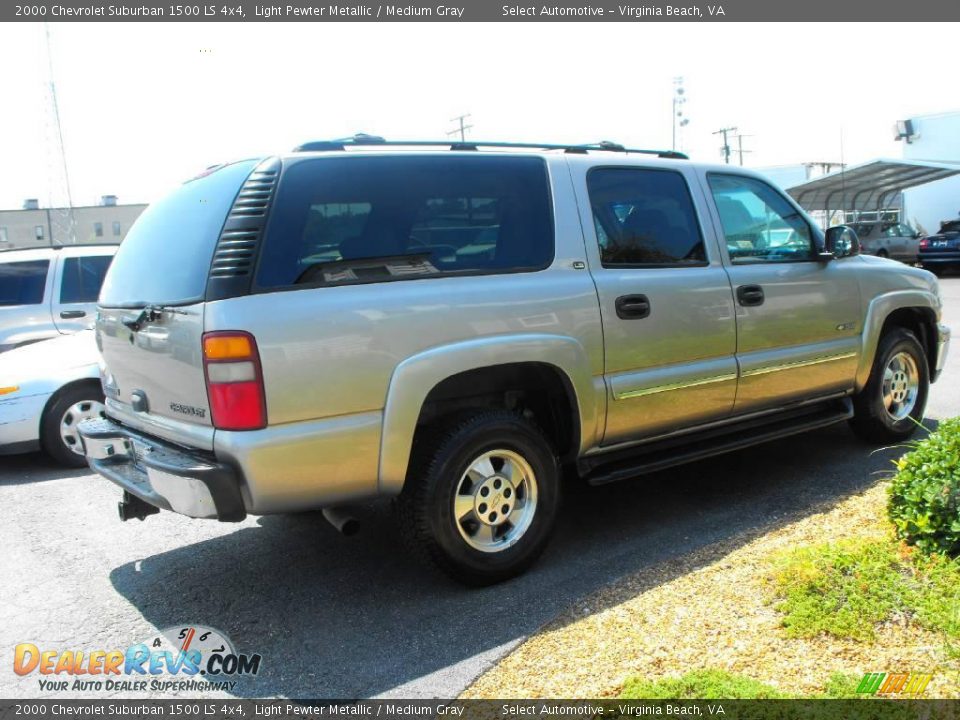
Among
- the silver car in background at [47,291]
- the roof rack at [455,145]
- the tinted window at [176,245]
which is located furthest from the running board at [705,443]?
the silver car in background at [47,291]

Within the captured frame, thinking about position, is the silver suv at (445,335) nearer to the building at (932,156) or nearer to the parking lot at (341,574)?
the parking lot at (341,574)

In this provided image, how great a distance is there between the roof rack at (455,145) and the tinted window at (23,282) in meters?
5.97

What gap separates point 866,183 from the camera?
29938 mm

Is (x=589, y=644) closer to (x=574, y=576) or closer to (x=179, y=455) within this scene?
(x=574, y=576)

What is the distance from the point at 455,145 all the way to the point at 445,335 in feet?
3.40

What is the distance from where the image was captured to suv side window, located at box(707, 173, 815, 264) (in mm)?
4867

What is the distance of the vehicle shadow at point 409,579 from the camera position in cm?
320

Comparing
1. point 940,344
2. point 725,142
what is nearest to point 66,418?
point 940,344

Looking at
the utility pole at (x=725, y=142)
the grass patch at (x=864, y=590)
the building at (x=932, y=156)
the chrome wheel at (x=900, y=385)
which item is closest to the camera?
the grass patch at (x=864, y=590)

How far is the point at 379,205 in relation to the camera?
3637mm

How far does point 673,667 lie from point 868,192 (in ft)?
111

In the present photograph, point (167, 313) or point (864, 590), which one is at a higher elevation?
point (167, 313)

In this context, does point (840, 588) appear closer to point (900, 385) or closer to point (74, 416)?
point (900, 385)

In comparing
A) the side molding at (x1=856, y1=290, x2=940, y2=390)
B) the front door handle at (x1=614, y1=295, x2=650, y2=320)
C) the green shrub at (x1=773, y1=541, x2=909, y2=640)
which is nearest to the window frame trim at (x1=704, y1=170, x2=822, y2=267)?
the side molding at (x1=856, y1=290, x2=940, y2=390)
